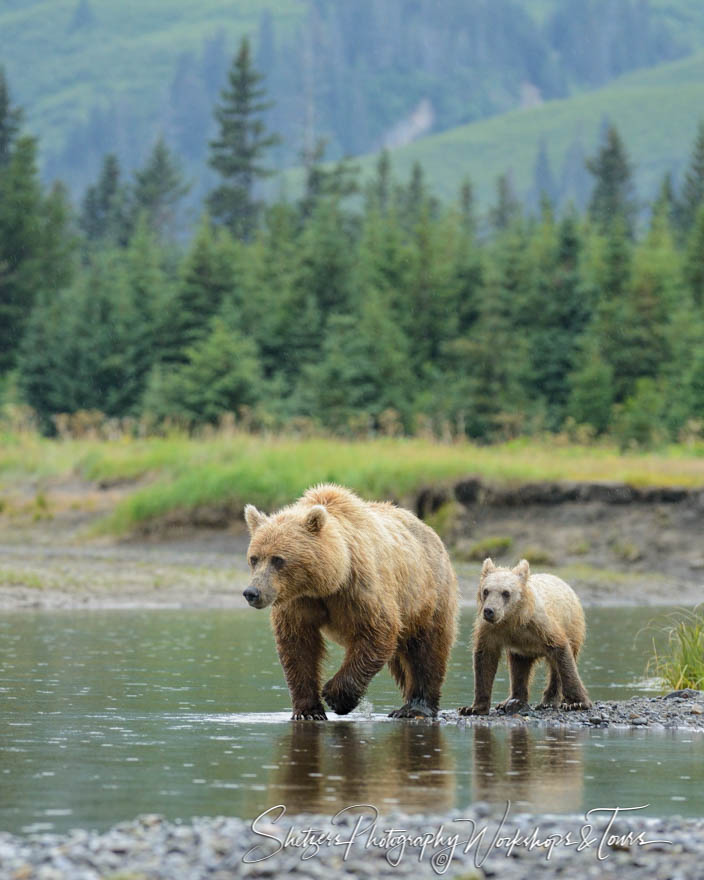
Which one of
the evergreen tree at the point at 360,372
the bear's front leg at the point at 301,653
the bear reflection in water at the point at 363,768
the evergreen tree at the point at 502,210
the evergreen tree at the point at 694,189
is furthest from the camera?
the evergreen tree at the point at 502,210

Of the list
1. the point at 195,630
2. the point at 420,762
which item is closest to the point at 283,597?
the point at 420,762

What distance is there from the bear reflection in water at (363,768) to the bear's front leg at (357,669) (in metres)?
0.19

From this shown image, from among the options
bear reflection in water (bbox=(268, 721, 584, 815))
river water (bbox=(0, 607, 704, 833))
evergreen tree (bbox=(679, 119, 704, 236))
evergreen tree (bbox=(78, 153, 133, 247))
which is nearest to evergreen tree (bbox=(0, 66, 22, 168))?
evergreen tree (bbox=(78, 153, 133, 247))

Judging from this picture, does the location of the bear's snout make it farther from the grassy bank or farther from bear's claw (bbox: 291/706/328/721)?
the grassy bank

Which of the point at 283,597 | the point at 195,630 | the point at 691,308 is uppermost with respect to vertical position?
the point at 691,308

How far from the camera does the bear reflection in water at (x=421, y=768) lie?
7.91m

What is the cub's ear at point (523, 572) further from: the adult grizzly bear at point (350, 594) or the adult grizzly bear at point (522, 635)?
the adult grizzly bear at point (350, 594)

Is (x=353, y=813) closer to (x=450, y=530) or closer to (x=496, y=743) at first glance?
(x=496, y=743)

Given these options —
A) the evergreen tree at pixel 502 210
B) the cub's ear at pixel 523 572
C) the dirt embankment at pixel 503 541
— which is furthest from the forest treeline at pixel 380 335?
the evergreen tree at pixel 502 210

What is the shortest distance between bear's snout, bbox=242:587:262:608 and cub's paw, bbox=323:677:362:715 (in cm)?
106

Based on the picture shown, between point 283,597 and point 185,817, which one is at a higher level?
point 283,597

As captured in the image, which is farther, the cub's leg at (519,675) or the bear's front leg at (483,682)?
the cub's leg at (519,675)

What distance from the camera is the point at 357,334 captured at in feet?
161

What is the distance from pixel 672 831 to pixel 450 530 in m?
19.6
